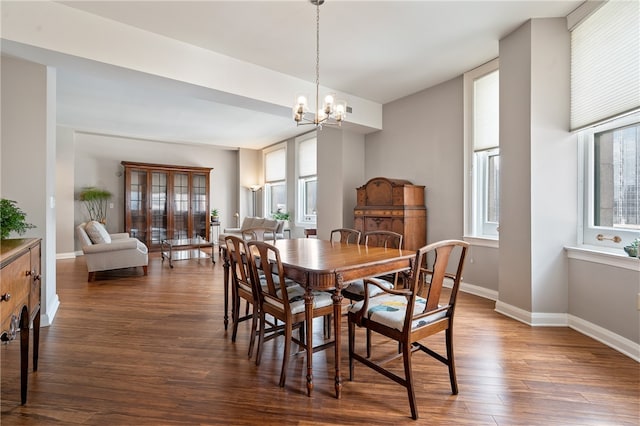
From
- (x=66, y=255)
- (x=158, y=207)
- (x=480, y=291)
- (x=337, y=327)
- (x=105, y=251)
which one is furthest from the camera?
Result: (x=158, y=207)

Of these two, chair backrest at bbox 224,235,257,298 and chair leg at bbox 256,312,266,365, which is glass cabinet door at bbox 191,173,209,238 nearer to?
chair backrest at bbox 224,235,257,298

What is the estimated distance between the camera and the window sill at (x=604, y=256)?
7.71 ft

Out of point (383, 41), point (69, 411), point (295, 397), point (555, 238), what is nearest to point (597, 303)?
Answer: point (555, 238)

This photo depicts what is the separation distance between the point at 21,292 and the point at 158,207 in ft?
21.4

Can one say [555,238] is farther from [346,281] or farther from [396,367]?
[346,281]

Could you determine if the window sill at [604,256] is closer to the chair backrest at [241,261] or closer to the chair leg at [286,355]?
the chair leg at [286,355]

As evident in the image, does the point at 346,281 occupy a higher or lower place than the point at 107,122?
lower

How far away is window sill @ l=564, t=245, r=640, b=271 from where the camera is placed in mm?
2350

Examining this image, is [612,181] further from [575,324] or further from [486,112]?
[486,112]

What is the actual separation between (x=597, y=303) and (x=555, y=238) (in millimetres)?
619

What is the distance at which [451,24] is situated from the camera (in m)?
2.95

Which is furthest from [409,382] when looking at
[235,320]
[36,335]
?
[36,335]

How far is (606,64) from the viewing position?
2.57 m

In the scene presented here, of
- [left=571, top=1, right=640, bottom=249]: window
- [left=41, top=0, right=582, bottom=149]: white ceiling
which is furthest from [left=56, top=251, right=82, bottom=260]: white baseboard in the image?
[left=571, top=1, right=640, bottom=249]: window
